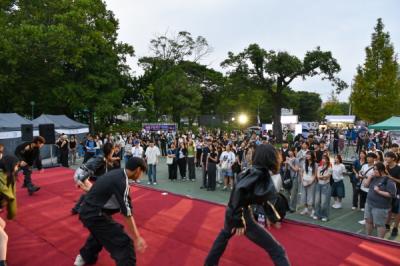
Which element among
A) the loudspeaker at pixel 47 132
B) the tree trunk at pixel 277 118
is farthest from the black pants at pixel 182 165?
the tree trunk at pixel 277 118

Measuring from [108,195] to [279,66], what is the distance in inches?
1055

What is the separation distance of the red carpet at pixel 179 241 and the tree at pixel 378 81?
2299 centimetres

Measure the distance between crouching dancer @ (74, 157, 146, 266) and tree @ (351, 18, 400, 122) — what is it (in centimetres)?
2634

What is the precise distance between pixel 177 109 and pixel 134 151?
93.7ft

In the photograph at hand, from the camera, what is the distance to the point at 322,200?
774 cm

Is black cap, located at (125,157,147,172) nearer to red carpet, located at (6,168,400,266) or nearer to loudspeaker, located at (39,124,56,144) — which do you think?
red carpet, located at (6,168,400,266)

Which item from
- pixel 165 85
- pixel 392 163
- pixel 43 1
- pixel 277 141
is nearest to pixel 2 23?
pixel 43 1

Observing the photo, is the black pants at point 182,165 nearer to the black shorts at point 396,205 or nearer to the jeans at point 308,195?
the jeans at point 308,195

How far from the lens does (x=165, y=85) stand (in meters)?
38.8

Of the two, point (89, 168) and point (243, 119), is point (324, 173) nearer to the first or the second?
point (89, 168)

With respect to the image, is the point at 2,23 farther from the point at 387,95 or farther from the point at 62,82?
the point at 387,95

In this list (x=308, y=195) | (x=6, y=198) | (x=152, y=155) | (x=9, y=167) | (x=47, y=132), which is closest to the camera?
(x=6, y=198)

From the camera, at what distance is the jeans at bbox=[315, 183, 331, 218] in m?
7.64

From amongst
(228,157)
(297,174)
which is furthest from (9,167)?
(228,157)
